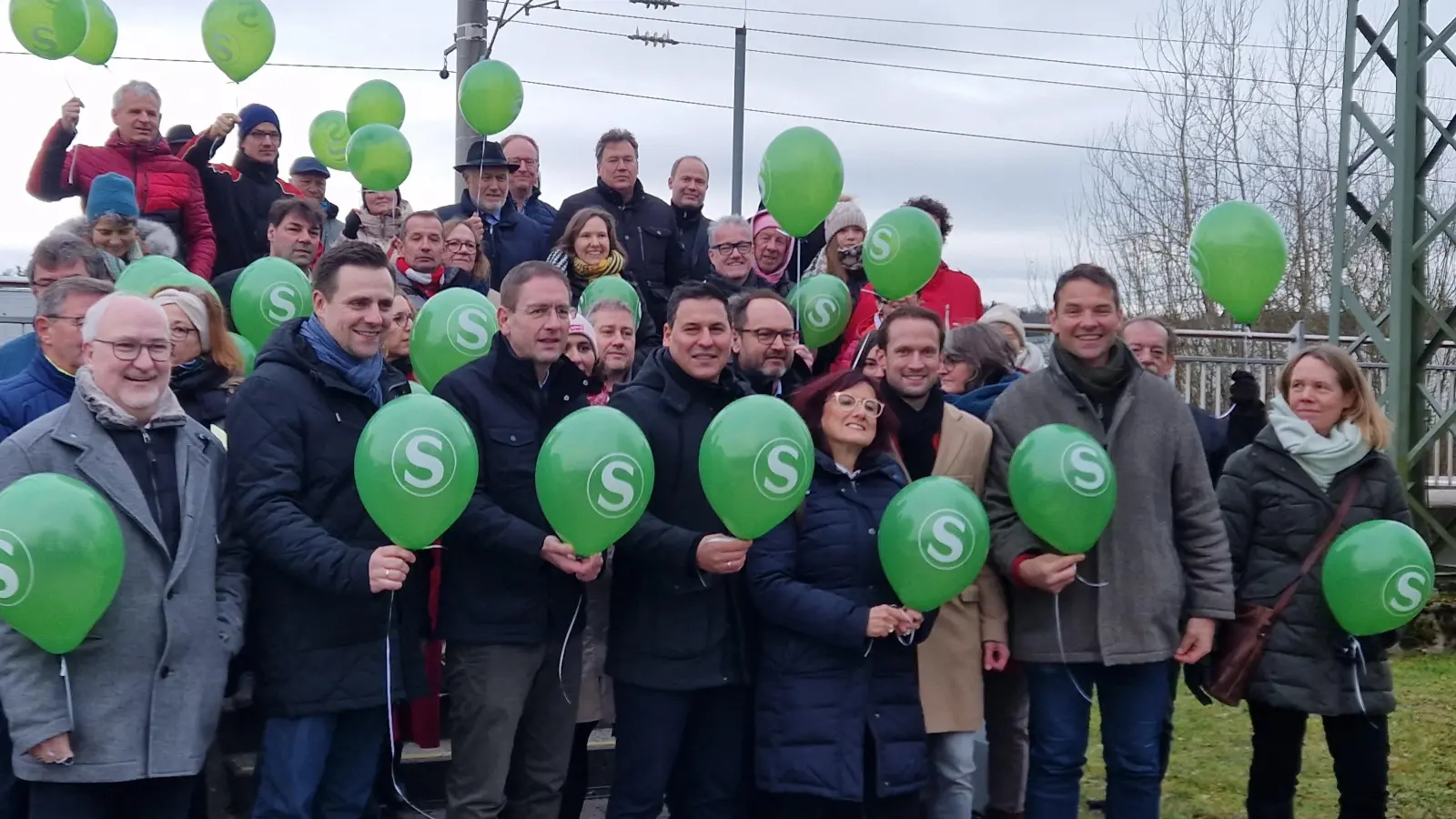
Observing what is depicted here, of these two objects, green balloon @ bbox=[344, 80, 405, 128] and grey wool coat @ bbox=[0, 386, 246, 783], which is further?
green balloon @ bbox=[344, 80, 405, 128]

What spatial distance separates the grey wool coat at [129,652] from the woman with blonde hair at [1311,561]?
3.08m

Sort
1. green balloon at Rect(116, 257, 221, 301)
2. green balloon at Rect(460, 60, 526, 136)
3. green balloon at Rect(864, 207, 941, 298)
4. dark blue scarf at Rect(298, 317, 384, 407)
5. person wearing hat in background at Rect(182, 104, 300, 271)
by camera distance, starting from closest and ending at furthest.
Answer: dark blue scarf at Rect(298, 317, 384, 407) < green balloon at Rect(116, 257, 221, 301) < green balloon at Rect(864, 207, 941, 298) < person wearing hat in background at Rect(182, 104, 300, 271) < green balloon at Rect(460, 60, 526, 136)

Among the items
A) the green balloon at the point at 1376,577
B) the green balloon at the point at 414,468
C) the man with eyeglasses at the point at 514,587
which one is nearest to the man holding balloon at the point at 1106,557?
the green balloon at the point at 1376,577

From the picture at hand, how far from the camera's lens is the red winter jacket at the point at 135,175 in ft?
19.3

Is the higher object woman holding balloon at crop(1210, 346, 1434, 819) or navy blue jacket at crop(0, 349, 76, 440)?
navy blue jacket at crop(0, 349, 76, 440)

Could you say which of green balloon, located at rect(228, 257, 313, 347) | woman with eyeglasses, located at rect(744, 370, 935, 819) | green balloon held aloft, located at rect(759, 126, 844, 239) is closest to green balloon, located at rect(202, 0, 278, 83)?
green balloon, located at rect(228, 257, 313, 347)

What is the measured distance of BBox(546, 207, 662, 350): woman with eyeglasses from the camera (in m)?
5.52

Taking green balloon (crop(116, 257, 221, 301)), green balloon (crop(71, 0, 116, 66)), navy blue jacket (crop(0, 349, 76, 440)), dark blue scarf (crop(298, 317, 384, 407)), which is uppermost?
green balloon (crop(71, 0, 116, 66))

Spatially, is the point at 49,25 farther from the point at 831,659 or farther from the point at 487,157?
the point at 831,659

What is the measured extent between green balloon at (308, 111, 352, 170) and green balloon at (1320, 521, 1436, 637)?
5516 mm

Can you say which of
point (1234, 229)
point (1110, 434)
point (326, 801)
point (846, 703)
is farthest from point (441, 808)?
point (1234, 229)

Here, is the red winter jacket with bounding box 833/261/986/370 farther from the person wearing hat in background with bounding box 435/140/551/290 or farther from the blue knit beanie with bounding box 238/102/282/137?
the blue knit beanie with bounding box 238/102/282/137

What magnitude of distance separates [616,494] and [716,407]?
0.61 metres

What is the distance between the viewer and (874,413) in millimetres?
3895
